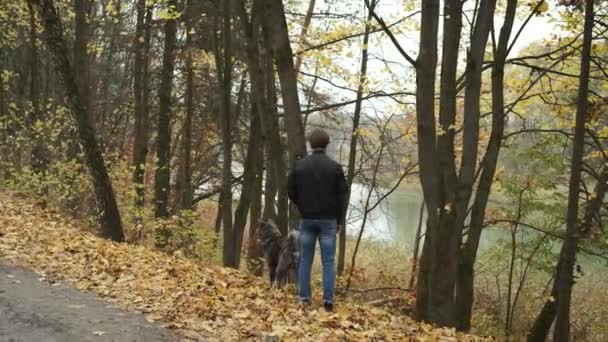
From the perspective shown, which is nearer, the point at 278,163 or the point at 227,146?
the point at 278,163

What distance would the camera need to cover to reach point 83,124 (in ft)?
40.6

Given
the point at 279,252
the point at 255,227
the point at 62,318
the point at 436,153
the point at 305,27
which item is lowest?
the point at 62,318

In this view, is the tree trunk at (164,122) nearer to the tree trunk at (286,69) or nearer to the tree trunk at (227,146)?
the tree trunk at (227,146)

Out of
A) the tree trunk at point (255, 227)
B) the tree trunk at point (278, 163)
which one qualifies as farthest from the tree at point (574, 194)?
the tree trunk at point (255, 227)

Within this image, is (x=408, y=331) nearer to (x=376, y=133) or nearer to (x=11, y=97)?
(x=376, y=133)

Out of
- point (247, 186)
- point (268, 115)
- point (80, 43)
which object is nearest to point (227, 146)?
point (247, 186)

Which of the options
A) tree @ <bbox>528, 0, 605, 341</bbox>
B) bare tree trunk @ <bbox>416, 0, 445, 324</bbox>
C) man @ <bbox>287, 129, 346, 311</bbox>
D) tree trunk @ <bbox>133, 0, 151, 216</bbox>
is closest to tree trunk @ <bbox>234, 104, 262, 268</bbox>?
tree trunk @ <bbox>133, 0, 151, 216</bbox>

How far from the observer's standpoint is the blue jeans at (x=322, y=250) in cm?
701

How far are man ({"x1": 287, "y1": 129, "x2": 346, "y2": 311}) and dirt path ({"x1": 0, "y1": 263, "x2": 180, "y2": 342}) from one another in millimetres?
1967

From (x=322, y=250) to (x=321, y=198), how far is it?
612 millimetres

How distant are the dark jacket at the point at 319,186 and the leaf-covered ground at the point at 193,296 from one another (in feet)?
3.59

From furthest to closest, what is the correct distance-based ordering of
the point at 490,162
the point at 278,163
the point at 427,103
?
the point at 490,162 → the point at 278,163 → the point at 427,103

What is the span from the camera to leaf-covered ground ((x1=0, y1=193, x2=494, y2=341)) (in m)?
5.97

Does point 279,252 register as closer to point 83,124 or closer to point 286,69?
point 286,69
